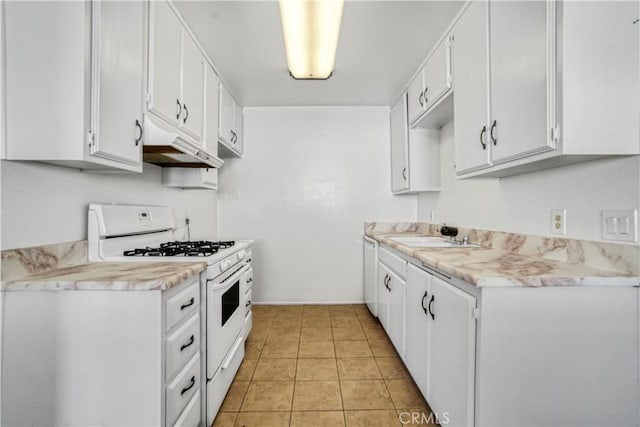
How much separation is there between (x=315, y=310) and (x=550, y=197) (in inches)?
99.8

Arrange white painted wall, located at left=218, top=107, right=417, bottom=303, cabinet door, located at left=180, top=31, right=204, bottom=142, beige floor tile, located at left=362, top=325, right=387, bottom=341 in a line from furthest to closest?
white painted wall, located at left=218, top=107, right=417, bottom=303
beige floor tile, located at left=362, top=325, right=387, bottom=341
cabinet door, located at left=180, top=31, right=204, bottom=142

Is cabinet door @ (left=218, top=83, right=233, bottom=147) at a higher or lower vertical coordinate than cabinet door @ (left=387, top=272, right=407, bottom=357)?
higher

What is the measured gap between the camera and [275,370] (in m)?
2.19

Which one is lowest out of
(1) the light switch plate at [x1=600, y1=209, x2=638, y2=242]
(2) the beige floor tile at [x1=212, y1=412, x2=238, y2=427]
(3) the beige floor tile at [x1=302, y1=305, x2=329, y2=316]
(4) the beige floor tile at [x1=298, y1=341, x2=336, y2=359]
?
(2) the beige floor tile at [x1=212, y1=412, x2=238, y2=427]

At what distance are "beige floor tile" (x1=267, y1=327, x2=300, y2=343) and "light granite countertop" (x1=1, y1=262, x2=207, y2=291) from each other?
1.53 metres

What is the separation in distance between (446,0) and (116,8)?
1.74m

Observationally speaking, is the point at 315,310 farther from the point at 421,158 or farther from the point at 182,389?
A: the point at 182,389

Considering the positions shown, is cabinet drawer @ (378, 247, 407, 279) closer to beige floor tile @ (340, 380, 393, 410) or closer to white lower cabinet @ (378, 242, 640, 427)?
beige floor tile @ (340, 380, 393, 410)

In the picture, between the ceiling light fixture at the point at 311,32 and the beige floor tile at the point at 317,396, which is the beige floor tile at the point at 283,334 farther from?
the ceiling light fixture at the point at 311,32

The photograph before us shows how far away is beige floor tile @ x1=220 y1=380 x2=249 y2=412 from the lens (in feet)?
5.87

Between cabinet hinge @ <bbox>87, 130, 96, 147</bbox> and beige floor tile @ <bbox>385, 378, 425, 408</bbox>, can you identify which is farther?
beige floor tile @ <bbox>385, 378, 425, 408</bbox>

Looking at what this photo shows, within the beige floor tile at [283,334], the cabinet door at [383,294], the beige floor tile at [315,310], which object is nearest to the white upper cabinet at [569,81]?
the cabinet door at [383,294]

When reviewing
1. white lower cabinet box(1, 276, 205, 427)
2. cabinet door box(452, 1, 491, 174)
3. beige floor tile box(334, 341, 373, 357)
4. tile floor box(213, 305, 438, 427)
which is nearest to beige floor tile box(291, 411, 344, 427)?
tile floor box(213, 305, 438, 427)

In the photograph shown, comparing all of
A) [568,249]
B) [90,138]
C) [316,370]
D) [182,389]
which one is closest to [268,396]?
[316,370]
